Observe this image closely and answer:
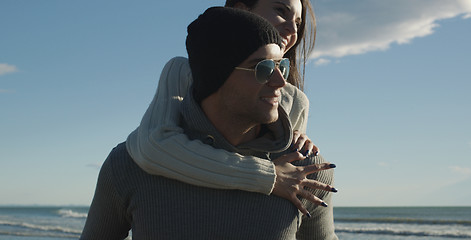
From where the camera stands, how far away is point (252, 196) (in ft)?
7.27

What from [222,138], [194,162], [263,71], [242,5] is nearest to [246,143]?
[222,138]

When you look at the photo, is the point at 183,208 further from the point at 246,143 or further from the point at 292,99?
the point at 292,99

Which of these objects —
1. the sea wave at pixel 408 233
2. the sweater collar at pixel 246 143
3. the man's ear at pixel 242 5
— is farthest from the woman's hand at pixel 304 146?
the sea wave at pixel 408 233

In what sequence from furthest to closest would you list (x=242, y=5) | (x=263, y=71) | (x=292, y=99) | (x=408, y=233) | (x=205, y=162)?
(x=408, y=233)
(x=242, y=5)
(x=292, y=99)
(x=205, y=162)
(x=263, y=71)

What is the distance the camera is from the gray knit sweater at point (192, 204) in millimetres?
2178

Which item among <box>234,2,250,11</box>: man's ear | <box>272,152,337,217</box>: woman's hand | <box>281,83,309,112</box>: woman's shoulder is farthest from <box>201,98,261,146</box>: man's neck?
<box>234,2,250,11</box>: man's ear

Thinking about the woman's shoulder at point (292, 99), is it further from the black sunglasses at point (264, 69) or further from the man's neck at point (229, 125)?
the black sunglasses at point (264, 69)

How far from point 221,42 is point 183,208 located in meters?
0.62

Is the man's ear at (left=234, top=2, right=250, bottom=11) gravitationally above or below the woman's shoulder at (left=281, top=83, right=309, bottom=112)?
above

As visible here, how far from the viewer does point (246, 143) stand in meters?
2.23

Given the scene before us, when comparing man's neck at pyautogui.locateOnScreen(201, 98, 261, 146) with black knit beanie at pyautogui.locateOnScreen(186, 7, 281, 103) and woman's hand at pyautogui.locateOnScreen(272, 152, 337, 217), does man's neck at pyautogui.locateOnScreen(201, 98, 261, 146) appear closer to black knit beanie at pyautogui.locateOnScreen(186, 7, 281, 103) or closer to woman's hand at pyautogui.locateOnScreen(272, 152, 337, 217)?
black knit beanie at pyautogui.locateOnScreen(186, 7, 281, 103)

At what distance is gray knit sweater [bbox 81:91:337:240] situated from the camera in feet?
7.14

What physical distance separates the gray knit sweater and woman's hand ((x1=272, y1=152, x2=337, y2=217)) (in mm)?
38

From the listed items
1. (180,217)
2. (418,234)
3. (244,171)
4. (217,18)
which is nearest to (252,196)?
(244,171)
